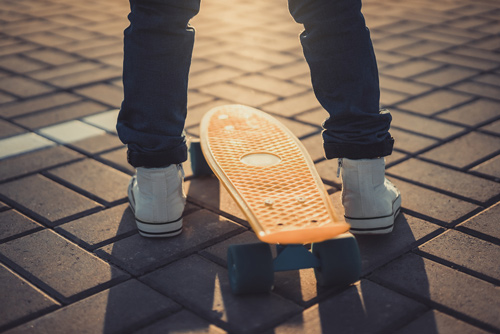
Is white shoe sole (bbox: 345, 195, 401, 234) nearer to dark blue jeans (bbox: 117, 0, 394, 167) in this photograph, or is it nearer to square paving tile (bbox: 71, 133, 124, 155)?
dark blue jeans (bbox: 117, 0, 394, 167)

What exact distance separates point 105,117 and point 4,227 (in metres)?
0.94

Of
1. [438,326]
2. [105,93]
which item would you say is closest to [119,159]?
[105,93]

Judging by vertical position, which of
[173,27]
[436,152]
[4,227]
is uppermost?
[173,27]

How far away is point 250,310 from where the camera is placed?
1.47 metres

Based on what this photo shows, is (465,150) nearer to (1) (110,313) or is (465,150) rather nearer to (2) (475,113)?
(2) (475,113)

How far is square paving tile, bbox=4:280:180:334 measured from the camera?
1418 mm

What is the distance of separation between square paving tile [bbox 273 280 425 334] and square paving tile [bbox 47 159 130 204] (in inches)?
33.1

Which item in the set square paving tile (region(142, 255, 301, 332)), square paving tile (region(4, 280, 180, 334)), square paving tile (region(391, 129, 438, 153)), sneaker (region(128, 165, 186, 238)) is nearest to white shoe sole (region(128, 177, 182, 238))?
sneaker (region(128, 165, 186, 238))

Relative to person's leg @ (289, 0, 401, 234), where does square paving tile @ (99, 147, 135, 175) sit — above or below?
below

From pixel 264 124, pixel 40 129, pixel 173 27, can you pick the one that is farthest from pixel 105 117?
pixel 173 27

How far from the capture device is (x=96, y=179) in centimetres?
217

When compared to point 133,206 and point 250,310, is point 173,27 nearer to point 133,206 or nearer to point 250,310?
point 133,206

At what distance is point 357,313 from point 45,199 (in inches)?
43.2

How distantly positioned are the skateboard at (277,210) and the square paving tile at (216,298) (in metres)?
0.04
